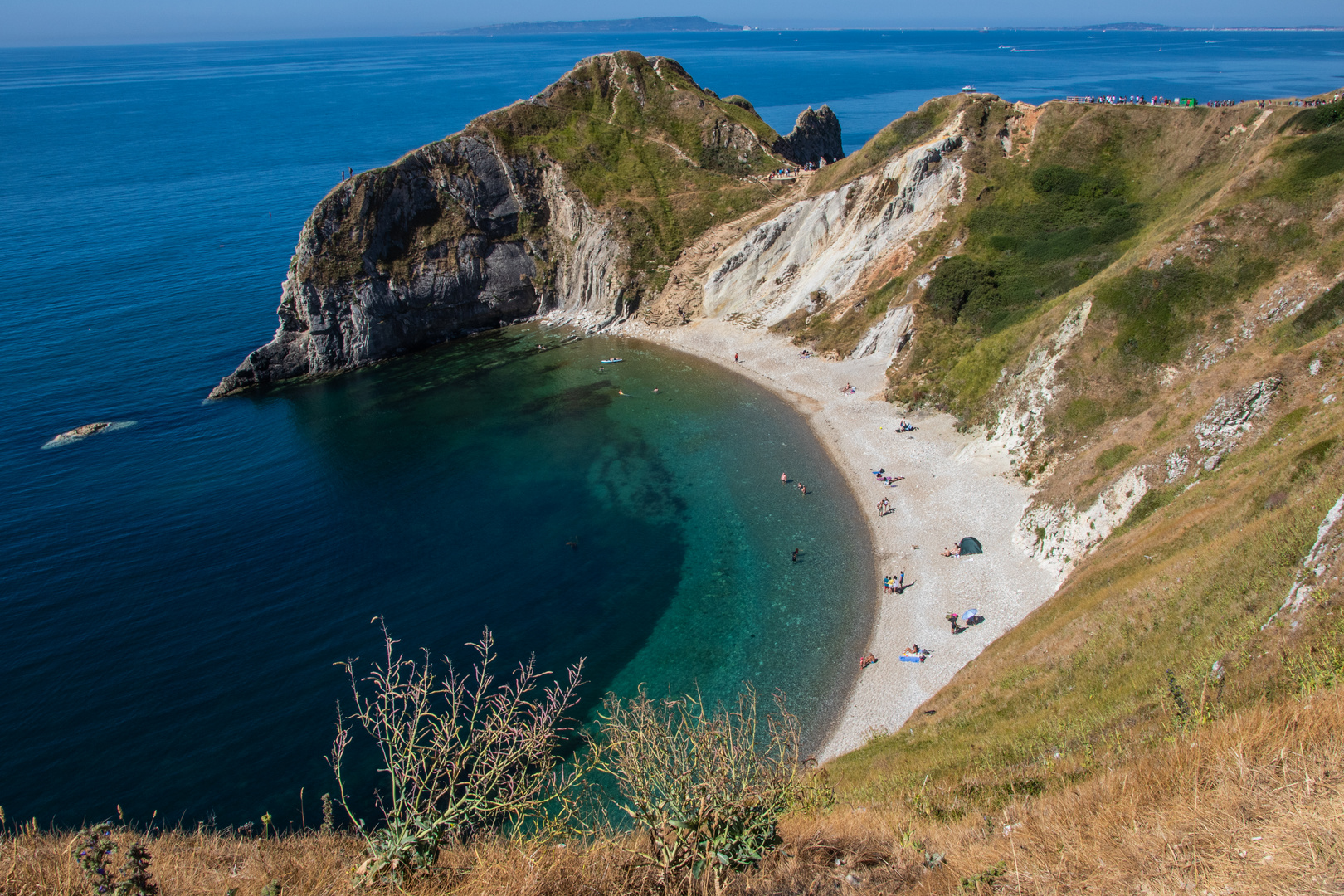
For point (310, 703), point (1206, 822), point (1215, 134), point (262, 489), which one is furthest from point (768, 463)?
point (1215, 134)

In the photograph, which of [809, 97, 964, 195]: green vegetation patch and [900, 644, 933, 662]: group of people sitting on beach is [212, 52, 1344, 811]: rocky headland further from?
[900, 644, 933, 662]: group of people sitting on beach

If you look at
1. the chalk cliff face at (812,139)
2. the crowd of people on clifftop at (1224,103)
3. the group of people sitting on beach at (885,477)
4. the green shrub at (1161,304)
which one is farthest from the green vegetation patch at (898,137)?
the group of people sitting on beach at (885,477)

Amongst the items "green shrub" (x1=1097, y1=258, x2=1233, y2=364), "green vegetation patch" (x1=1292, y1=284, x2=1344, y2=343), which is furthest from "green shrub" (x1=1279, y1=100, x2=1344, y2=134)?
"green vegetation patch" (x1=1292, y1=284, x2=1344, y2=343)

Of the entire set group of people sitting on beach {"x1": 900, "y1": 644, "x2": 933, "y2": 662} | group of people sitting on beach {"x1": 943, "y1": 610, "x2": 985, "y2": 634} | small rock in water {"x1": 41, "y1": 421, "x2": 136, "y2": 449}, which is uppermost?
small rock in water {"x1": 41, "y1": 421, "x2": 136, "y2": 449}

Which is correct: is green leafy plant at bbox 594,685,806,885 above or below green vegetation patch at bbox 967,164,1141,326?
below

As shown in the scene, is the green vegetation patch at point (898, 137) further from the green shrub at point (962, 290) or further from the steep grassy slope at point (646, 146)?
the green shrub at point (962, 290)

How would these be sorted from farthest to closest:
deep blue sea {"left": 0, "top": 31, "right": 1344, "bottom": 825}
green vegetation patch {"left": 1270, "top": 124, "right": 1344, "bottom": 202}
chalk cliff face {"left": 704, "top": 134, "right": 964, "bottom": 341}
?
1. chalk cliff face {"left": 704, "top": 134, "right": 964, "bottom": 341}
2. green vegetation patch {"left": 1270, "top": 124, "right": 1344, "bottom": 202}
3. deep blue sea {"left": 0, "top": 31, "right": 1344, "bottom": 825}

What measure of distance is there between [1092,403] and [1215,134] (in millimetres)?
38003

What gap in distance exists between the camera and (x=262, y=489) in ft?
175

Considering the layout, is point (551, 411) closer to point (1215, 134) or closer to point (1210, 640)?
point (1210, 640)

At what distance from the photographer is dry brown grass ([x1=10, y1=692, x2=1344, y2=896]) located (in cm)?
981

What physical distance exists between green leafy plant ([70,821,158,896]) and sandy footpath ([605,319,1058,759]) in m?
26.4

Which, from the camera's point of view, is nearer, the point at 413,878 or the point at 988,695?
the point at 413,878

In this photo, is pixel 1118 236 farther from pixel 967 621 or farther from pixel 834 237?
pixel 967 621
